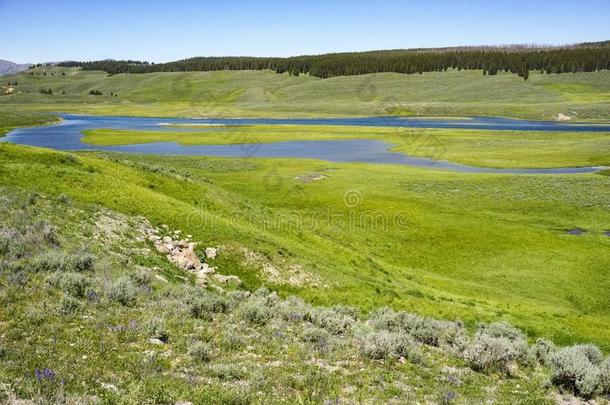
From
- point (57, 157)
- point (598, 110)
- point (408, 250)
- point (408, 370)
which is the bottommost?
point (408, 250)

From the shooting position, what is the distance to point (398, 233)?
143 ft

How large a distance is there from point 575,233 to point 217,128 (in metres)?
110

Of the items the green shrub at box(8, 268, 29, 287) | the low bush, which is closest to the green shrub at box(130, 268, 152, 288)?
the low bush

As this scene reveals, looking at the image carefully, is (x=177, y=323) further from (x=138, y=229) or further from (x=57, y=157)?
(x=57, y=157)

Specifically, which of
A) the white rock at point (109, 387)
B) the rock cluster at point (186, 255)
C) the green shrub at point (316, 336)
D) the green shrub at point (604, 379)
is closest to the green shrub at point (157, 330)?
the white rock at point (109, 387)

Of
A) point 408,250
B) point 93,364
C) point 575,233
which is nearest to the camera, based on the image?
point 93,364

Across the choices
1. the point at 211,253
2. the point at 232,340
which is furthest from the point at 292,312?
the point at 211,253

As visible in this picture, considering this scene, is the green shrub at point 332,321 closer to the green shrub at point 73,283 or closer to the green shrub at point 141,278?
the green shrub at point 141,278

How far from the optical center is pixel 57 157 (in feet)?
110

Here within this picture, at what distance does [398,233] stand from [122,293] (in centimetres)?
3318

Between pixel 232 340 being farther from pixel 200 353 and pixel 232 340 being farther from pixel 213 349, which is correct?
pixel 200 353

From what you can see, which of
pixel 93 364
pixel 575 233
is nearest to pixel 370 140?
pixel 575 233

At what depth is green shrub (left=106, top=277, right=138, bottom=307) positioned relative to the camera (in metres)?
13.6

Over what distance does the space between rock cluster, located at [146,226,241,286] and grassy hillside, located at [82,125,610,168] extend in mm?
66166
